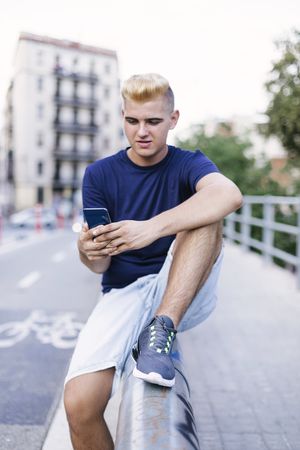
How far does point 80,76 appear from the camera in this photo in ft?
234

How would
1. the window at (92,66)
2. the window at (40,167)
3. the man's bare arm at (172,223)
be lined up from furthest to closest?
the window at (92,66) < the window at (40,167) < the man's bare arm at (172,223)

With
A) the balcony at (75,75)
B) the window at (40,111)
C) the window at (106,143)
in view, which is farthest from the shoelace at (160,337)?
the window at (106,143)

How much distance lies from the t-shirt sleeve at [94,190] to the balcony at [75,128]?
6938cm

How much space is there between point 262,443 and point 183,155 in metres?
1.55

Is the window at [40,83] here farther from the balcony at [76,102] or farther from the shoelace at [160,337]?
the shoelace at [160,337]

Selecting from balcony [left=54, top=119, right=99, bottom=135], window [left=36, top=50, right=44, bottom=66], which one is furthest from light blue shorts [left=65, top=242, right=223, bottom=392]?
balcony [left=54, top=119, right=99, bottom=135]

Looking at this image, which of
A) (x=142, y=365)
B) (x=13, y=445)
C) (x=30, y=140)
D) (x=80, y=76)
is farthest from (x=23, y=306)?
(x=80, y=76)

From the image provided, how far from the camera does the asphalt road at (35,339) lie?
10.6ft

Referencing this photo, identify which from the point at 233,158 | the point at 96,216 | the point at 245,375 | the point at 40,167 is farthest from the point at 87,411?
the point at 40,167

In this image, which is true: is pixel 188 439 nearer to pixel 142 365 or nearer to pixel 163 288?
pixel 142 365

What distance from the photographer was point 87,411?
2.21 metres

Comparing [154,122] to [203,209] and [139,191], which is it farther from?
[203,209]

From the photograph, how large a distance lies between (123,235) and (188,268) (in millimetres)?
326

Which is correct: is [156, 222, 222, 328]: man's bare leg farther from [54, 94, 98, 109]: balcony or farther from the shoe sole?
[54, 94, 98, 109]: balcony
